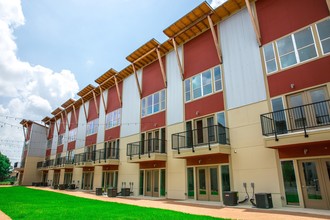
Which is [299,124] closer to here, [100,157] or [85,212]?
[85,212]

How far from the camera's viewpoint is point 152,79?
20.0m

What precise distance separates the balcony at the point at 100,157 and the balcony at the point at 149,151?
128 inches

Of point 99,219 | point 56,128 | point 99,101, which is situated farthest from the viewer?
point 56,128

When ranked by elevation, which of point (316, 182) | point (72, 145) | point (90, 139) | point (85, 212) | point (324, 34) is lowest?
point (85, 212)

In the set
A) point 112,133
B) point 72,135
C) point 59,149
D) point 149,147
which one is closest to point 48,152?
point 59,149

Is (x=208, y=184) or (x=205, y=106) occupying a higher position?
(x=205, y=106)

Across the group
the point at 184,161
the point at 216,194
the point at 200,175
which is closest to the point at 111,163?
the point at 184,161

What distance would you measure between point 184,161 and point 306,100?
8.29m

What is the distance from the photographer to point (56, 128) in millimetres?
38906

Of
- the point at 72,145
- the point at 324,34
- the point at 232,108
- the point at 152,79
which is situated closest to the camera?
the point at 324,34

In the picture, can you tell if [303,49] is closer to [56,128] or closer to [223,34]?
[223,34]

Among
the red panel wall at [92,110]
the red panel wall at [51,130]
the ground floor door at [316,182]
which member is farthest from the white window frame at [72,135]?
the ground floor door at [316,182]

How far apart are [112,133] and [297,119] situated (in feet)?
58.4

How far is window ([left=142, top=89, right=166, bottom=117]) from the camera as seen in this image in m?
18.3
